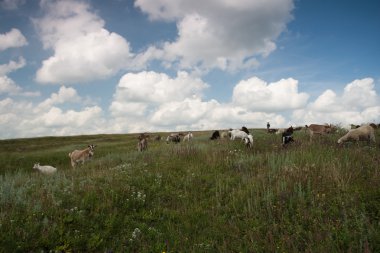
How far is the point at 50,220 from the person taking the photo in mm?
7113

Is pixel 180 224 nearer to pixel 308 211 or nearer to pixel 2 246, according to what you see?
pixel 308 211

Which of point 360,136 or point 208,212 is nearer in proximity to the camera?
point 208,212

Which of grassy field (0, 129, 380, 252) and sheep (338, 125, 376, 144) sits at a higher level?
sheep (338, 125, 376, 144)

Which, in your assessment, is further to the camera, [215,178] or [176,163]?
[176,163]

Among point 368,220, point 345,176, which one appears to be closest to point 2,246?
point 368,220

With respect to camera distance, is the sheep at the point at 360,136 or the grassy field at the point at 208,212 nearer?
the grassy field at the point at 208,212

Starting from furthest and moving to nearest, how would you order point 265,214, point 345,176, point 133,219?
point 345,176 → point 133,219 → point 265,214

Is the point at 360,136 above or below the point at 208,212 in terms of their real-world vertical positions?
above

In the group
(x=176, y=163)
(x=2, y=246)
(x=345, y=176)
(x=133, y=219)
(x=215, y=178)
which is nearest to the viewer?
(x=2, y=246)

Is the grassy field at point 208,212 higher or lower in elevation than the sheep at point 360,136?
lower

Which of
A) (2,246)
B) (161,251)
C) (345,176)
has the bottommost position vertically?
(161,251)

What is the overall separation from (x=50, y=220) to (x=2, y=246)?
134 cm

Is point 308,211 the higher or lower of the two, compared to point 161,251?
higher

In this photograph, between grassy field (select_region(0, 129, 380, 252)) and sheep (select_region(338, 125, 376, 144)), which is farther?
sheep (select_region(338, 125, 376, 144))
